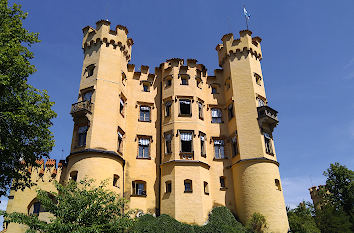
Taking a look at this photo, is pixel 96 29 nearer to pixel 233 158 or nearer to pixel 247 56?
pixel 247 56

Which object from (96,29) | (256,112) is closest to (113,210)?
(256,112)

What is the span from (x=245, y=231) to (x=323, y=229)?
38.6 feet

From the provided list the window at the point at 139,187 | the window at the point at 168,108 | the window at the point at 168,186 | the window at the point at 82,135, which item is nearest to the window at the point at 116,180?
the window at the point at 139,187

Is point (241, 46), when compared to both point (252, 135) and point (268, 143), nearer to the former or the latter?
point (252, 135)

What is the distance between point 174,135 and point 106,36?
1412cm

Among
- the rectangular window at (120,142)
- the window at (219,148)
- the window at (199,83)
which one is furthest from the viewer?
the window at (199,83)

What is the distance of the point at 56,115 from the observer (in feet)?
78.6

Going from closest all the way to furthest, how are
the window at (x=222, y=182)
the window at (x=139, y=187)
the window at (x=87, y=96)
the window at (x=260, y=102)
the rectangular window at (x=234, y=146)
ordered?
the window at (x=139, y=187) < the window at (x=87, y=96) < the window at (x=222, y=182) < the rectangular window at (x=234, y=146) < the window at (x=260, y=102)

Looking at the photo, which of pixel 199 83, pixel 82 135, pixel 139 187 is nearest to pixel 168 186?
pixel 139 187

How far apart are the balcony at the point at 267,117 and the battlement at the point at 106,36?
57.3 ft

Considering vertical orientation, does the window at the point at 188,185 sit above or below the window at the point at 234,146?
below

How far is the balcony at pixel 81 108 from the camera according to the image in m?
32.8

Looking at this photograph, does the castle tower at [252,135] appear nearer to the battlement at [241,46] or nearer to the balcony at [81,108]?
the battlement at [241,46]

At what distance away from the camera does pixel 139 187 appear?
34656 millimetres
